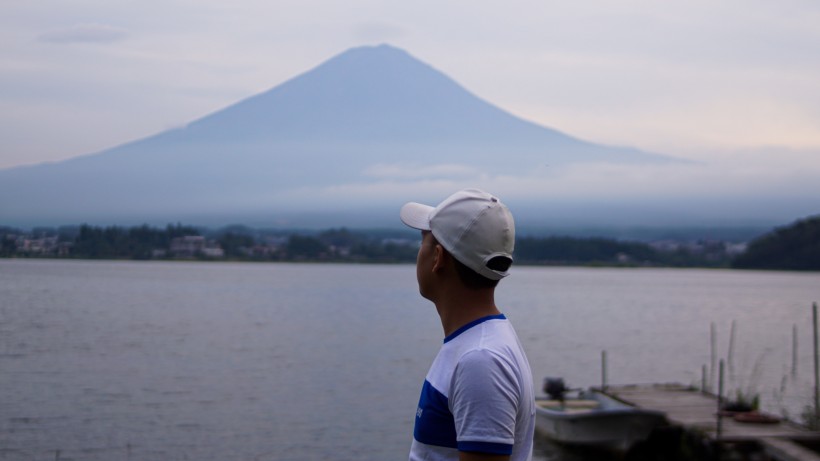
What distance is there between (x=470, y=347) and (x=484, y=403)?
0.51 ft

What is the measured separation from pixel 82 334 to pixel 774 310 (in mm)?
A: 59462

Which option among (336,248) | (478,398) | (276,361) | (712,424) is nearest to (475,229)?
(478,398)

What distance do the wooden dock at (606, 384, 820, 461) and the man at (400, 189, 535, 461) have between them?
1219 centimetres

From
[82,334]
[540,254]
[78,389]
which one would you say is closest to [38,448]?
[78,389]

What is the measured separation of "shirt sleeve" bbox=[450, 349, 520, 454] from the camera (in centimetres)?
257

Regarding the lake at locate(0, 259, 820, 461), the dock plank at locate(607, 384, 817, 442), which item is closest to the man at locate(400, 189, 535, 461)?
the dock plank at locate(607, 384, 817, 442)

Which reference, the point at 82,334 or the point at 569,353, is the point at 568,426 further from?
the point at 82,334

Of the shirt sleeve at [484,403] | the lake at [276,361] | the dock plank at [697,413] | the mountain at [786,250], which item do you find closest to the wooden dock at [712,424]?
the dock plank at [697,413]

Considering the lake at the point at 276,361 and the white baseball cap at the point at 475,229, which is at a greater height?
the white baseball cap at the point at 475,229

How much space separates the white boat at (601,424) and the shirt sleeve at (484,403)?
1573cm

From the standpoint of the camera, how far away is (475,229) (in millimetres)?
2801

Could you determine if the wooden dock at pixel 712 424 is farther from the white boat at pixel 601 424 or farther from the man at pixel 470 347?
the man at pixel 470 347

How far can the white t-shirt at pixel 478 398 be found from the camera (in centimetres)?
258

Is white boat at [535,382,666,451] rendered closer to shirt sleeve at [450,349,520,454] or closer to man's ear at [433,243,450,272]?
man's ear at [433,243,450,272]
